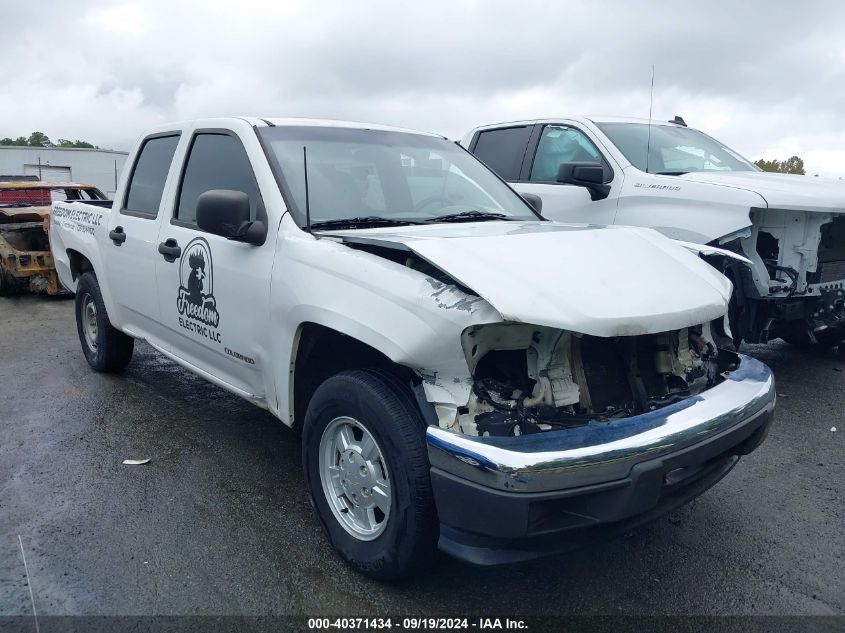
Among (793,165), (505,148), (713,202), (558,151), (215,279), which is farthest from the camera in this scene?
(793,165)

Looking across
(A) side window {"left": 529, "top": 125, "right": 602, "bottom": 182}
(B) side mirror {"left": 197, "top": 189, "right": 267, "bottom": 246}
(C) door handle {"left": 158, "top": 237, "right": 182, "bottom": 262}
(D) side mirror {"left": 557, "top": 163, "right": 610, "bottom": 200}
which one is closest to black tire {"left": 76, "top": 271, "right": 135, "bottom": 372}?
(C) door handle {"left": 158, "top": 237, "right": 182, "bottom": 262}

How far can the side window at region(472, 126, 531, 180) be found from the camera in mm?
6777

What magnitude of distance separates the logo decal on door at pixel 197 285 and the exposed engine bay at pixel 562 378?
167cm

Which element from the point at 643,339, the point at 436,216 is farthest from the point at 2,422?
the point at 643,339

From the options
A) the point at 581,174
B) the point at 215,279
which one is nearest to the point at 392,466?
the point at 215,279

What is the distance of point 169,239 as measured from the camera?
3982 millimetres

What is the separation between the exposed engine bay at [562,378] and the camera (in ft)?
8.02

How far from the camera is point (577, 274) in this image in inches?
103

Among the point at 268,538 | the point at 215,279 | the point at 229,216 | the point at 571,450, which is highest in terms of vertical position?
the point at 229,216

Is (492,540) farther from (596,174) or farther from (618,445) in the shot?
(596,174)

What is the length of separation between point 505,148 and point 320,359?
443 cm

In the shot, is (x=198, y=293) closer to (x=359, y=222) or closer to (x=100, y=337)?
(x=359, y=222)

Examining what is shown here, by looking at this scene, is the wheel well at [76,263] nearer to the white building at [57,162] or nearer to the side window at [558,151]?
the side window at [558,151]

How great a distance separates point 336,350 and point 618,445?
4.32ft
